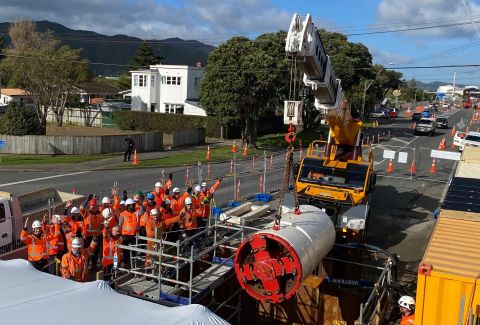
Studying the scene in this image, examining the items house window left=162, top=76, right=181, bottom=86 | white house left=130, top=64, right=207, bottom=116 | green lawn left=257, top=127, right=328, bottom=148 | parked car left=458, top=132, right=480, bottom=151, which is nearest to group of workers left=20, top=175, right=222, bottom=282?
parked car left=458, top=132, right=480, bottom=151

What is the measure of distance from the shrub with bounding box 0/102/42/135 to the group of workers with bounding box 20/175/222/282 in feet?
77.9

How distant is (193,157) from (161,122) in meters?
18.9

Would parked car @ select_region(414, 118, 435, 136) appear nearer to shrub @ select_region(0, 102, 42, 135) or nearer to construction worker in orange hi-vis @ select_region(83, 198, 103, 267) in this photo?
shrub @ select_region(0, 102, 42, 135)

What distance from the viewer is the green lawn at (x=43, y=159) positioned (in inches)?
1293

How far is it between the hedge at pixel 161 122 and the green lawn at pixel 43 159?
16.8m

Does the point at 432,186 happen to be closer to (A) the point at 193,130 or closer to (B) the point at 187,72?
(A) the point at 193,130

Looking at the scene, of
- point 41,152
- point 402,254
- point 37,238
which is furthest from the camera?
point 41,152

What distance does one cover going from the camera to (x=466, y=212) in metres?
13.3

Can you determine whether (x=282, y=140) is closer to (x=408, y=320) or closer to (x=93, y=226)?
(x=93, y=226)

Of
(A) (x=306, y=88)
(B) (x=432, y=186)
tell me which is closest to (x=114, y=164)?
(B) (x=432, y=186)

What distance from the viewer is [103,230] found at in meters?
12.7

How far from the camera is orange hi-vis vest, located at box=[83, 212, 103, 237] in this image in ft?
44.0

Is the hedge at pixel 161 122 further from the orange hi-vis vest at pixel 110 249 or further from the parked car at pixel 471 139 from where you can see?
the orange hi-vis vest at pixel 110 249

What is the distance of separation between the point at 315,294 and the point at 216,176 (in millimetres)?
17447
